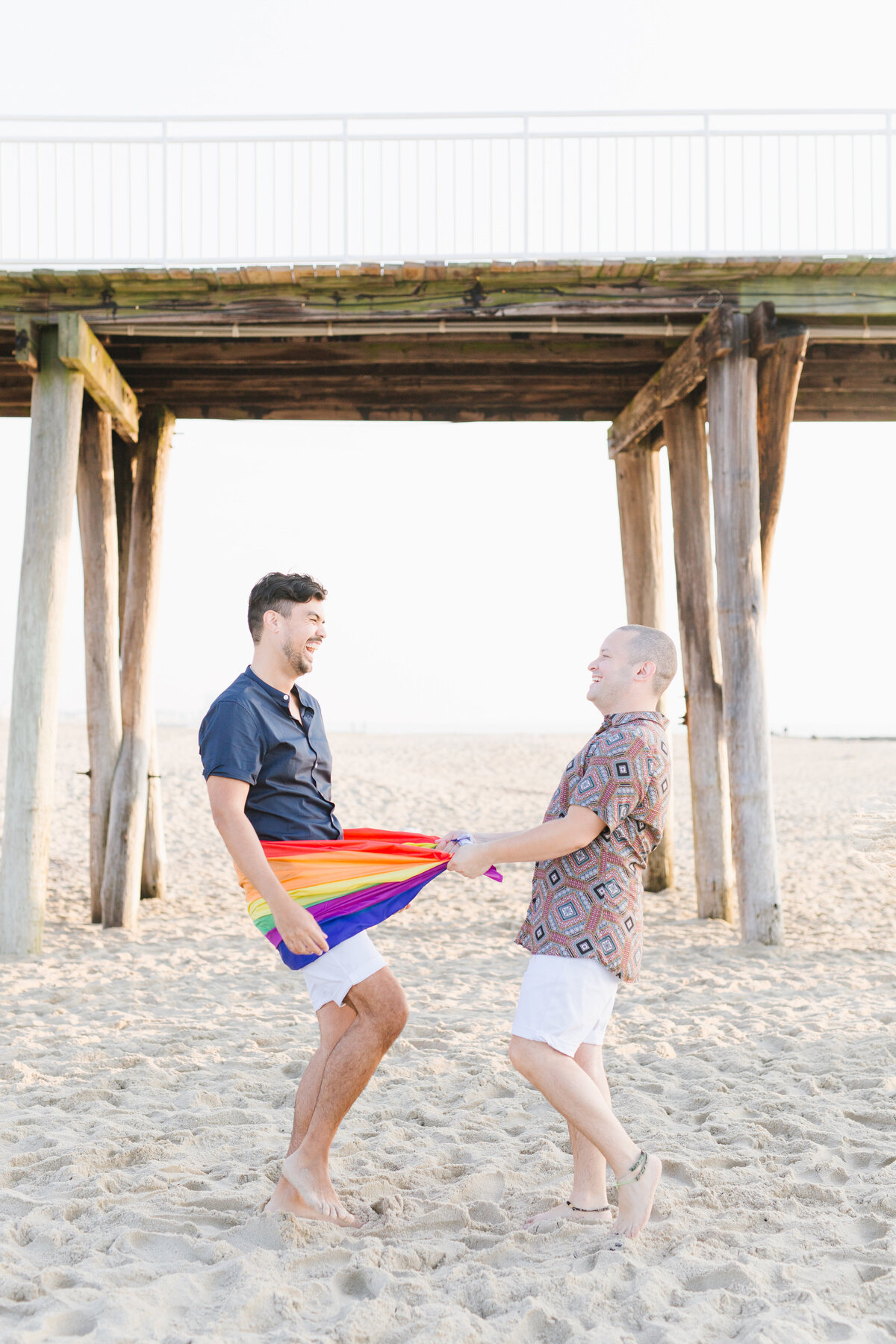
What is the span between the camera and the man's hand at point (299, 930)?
116 inches

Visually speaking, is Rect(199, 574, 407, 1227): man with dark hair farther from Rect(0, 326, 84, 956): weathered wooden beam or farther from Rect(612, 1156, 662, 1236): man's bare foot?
Rect(0, 326, 84, 956): weathered wooden beam

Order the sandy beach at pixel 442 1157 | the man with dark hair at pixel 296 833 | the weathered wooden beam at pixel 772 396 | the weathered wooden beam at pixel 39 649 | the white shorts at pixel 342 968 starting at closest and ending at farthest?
the sandy beach at pixel 442 1157 < the man with dark hair at pixel 296 833 < the white shorts at pixel 342 968 < the weathered wooden beam at pixel 39 649 < the weathered wooden beam at pixel 772 396

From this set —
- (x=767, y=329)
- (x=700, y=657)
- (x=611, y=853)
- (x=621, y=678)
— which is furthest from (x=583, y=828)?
(x=700, y=657)

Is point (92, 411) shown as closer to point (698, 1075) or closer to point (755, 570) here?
point (755, 570)

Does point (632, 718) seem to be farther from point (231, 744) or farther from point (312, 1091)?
point (312, 1091)

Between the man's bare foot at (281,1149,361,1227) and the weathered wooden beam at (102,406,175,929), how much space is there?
20.2ft

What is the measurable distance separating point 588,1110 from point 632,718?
3.49 feet

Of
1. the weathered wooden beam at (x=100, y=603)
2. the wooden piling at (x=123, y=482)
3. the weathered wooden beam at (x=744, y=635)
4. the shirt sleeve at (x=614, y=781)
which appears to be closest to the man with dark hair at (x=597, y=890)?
the shirt sleeve at (x=614, y=781)

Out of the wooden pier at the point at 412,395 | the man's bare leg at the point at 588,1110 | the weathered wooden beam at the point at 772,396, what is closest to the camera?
the man's bare leg at the point at 588,1110

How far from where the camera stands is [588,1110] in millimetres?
2842

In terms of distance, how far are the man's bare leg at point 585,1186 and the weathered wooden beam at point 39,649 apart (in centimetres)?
518

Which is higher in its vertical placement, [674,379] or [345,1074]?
[674,379]

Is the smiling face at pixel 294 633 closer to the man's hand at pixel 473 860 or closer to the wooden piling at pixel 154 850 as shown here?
the man's hand at pixel 473 860

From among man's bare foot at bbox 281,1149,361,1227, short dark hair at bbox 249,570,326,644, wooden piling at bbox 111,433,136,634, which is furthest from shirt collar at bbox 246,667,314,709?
wooden piling at bbox 111,433,136,634
